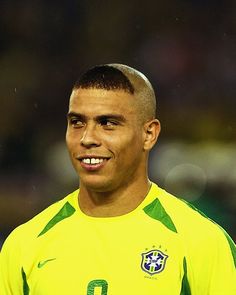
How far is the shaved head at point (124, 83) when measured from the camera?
4.04m

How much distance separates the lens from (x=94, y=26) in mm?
11625

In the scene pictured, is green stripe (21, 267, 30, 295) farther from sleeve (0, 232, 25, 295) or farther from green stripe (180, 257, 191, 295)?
green stripe (180, 257, 191, 295)

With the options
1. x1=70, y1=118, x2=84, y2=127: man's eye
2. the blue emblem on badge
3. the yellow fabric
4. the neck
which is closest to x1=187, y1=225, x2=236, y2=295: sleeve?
the yellow fabric

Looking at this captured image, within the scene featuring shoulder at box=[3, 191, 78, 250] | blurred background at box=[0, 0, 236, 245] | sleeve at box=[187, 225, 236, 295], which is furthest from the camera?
blurred background at box=[0, 0, 236, 245]

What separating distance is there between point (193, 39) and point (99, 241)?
24.9 ft

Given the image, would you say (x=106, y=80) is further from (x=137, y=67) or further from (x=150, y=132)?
(x=137, y=67)

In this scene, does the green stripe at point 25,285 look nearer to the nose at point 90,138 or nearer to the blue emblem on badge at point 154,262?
the blue emblem on badge at point 154,262

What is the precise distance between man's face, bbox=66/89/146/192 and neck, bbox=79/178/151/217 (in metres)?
0.11

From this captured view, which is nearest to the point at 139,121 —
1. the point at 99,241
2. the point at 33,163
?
the point at 99,241

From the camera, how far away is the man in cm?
394

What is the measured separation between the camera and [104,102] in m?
3.99

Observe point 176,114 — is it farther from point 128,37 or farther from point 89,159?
point 89,159

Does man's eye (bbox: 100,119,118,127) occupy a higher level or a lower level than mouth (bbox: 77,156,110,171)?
higher

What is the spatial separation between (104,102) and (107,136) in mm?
164
